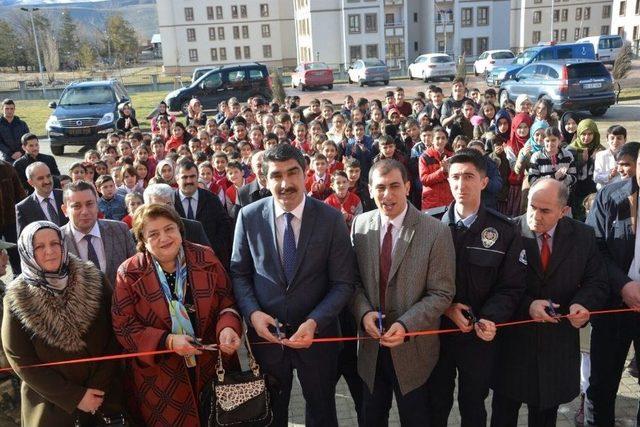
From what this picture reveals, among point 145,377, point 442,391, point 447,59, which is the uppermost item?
point 447,59

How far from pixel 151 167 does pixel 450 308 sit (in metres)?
6.32

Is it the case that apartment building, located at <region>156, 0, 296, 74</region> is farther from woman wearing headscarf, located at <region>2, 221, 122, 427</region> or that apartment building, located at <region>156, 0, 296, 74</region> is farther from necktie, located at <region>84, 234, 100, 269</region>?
woman wearing headscarf, located at <region>2, 221, 122, 427</region>

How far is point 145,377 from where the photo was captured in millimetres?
3391

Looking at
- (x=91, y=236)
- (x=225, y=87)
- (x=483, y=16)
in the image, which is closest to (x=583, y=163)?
(x=91, y=236)

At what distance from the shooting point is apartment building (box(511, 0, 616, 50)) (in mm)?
66125

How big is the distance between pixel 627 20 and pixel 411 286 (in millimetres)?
66919

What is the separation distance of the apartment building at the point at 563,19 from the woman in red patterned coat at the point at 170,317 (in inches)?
2770

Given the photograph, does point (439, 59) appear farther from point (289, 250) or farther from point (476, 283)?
point (289, 250)

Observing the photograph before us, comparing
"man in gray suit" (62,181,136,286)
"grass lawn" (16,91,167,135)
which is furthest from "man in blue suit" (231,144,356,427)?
"grass lawn" (16,91,167,135)

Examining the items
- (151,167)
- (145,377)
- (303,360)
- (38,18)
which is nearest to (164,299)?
(145,377)

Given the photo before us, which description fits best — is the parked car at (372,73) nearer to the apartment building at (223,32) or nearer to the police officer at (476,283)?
the police officer at (476,283)

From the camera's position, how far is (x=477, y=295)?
11.4 ft

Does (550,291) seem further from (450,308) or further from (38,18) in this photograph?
(38,18)

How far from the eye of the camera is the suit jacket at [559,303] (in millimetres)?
3459
